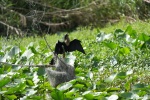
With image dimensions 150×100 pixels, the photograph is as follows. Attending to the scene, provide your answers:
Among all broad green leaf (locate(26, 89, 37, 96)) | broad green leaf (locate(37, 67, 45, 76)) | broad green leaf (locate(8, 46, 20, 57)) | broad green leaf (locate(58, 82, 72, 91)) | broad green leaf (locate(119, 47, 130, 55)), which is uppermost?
broad green leaf (locate(8, 46, 20, 57))

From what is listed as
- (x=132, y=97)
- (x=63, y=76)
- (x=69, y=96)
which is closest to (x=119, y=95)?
(x=132, y=97)

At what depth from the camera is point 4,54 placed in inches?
183

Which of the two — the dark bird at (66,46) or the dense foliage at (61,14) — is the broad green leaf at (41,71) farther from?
the dense foliage at (61,14)

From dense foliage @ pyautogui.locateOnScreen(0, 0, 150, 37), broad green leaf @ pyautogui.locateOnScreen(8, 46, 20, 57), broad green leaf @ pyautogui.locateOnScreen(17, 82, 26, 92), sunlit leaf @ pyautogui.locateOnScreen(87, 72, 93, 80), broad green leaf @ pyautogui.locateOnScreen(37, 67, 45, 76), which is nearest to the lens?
broad green leaf @ pyautogui.locateOnScreen(17, 82, 26, 92)

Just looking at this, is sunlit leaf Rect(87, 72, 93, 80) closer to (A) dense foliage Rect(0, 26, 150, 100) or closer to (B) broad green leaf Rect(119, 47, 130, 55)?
(A) dense foliage Rect(0, 26, 150, 100)

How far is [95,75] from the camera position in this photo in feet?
12.9

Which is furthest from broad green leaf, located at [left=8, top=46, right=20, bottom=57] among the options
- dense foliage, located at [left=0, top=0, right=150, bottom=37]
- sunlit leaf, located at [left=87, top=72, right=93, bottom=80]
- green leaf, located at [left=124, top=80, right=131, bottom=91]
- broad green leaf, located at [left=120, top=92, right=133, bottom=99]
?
dense foliage, located at [left=0, top=0, right=150, bottom=37]

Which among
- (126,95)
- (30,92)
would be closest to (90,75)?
(30,92)

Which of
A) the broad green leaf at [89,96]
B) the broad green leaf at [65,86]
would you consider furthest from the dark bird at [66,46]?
the broad green leaf at [89,96]

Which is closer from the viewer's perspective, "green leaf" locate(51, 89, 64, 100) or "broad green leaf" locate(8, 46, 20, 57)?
"green leaf" locate(51, 89, 64, 100)

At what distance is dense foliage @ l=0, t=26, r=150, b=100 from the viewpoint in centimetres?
326

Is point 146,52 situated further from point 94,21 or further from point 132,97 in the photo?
point 94,21

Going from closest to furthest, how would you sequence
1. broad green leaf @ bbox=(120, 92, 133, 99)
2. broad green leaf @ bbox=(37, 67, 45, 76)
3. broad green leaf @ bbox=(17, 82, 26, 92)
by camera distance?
broad green leaf @ bbox=(120, 92, 133, 99)
broad green leaf @ bbox=(17, 82, 26, 92)
broad green leaf @ bbox=(37, 67, 45, 76)

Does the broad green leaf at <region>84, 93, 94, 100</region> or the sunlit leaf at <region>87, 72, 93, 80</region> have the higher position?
the sunlit leaf at <region>87, 72, 93, 80</region>
